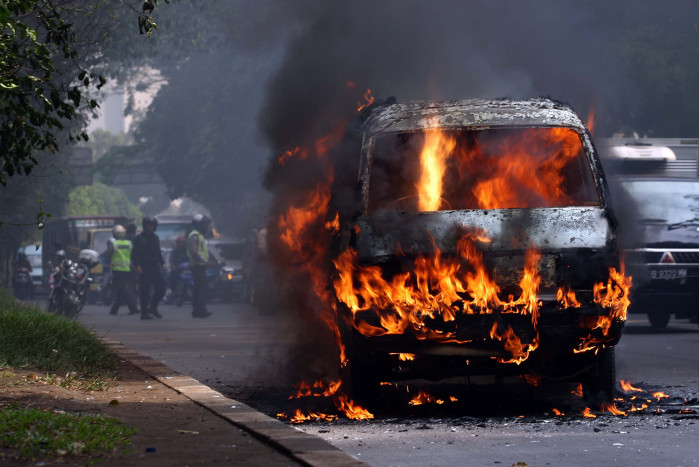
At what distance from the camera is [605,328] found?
7434 millimetres

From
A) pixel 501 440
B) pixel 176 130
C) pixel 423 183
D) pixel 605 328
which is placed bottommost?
pixel 501 440

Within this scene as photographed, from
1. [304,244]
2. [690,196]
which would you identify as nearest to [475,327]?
[304,244]

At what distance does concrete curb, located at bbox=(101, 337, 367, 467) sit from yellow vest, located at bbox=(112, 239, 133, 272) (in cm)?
1414

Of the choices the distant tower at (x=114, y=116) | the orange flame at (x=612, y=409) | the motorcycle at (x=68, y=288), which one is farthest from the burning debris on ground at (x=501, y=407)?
the distant tower at (x=114, y=116)

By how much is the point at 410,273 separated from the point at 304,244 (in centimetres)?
206

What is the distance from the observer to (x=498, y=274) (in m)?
7.38

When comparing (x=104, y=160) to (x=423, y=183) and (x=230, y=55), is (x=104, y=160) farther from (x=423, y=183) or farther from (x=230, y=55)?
(x=423, y=183)

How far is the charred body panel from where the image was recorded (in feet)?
24.2

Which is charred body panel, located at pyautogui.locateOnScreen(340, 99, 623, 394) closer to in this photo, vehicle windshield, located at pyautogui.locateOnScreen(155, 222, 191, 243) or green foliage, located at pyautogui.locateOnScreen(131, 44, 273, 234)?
green foliage, located at pyautogui.locateOnScreen(131, 44, 273, 234)

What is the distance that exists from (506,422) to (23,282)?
3366cm

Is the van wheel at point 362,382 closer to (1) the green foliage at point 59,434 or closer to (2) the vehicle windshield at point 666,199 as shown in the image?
(1) the green foliage at point 59,434

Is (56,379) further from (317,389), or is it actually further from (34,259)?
(34,259)

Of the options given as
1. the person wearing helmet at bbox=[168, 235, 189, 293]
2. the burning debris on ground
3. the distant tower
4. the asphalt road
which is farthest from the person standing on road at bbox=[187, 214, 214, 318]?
the distant tower

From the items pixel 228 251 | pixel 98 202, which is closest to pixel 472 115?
pixel 228 251
